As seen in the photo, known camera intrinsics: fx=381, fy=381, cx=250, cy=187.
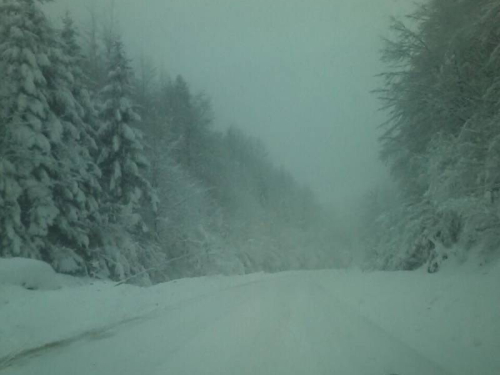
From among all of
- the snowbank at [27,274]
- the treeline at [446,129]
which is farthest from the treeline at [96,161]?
the treeline at [446,129]

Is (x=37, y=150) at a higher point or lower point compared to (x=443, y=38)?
lower

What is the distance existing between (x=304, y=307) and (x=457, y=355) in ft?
19.7

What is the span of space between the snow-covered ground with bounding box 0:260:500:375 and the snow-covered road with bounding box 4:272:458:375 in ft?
0.06

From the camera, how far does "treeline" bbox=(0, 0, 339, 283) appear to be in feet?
48.0

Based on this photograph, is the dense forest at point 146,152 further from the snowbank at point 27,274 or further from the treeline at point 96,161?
the snowbank at point 27,274

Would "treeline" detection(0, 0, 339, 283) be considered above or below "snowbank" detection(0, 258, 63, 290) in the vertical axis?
above

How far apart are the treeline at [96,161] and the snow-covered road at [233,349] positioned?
5.83m

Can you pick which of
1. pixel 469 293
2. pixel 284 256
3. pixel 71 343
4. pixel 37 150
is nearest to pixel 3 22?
pixel 37 150

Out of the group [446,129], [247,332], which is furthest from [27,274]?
[446,129]

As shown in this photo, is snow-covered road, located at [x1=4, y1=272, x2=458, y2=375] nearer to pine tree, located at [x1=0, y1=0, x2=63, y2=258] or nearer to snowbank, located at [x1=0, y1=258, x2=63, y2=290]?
snowbank, located at [x1=0, y1=258, x2=63, y2=290]

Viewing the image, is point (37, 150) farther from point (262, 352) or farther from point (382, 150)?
point (382, 150)

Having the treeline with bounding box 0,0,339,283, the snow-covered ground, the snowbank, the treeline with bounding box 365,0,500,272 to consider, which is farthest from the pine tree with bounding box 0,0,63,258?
the treeline with bounding box 365,0,500,272

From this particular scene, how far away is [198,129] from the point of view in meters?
38.7

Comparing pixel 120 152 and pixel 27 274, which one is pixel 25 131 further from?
pixel 120 152
